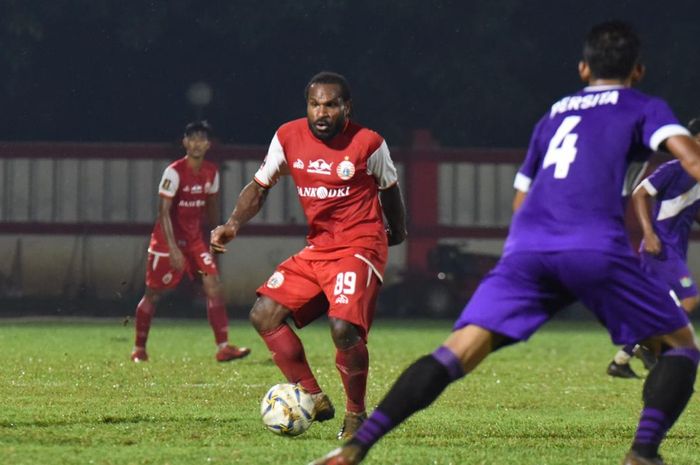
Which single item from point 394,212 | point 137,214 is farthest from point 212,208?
point 137,214

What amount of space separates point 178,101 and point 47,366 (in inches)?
686

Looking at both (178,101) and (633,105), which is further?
(178,101)

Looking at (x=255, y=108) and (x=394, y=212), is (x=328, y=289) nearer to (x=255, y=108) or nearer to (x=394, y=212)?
(x=394, y=212)

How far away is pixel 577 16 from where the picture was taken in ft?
100

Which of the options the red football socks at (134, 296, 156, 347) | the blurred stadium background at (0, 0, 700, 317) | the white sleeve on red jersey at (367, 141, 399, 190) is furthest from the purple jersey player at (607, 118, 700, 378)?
the blurred stadium background at (0, 0, 700, 317)

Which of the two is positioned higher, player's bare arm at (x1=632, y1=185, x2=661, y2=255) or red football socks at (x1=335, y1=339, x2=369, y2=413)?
player's bare arm at (x1=632, y1=185, x2=661, y2=255)

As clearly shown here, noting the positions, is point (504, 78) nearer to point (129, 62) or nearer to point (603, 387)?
point (129, 62)

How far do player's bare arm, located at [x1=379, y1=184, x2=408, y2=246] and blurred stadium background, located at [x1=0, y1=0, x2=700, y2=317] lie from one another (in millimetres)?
18904

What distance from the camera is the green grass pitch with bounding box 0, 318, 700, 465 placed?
7965 mm

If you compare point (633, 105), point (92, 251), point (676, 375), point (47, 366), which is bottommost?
point (92, 251)

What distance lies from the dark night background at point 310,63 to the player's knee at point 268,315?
20.9 m

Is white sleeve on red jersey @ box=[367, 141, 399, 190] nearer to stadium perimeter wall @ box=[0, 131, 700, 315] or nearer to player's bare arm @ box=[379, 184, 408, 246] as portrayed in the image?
player's bare arm @ box=[379, 184, 408, 246]

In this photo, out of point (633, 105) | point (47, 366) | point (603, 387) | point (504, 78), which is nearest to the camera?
point (633, 105)

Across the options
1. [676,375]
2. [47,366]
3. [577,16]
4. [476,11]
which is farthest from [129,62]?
[676,375]
